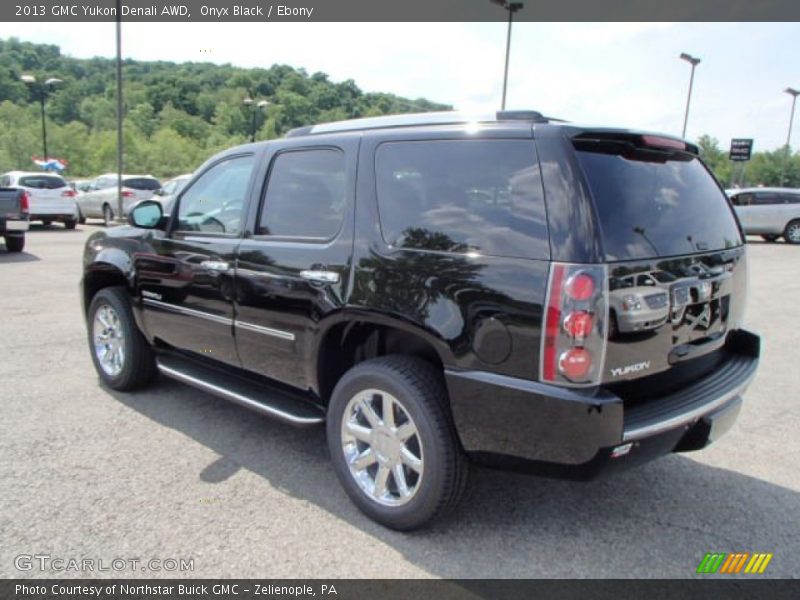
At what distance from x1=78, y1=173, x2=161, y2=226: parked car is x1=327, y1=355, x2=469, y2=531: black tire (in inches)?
748

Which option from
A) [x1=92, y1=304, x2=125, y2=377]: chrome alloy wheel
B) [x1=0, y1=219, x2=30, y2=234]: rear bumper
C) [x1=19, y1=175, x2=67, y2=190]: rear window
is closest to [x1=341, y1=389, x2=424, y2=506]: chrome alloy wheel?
[x1=92, y1=304, x2=125, y2=377]: chrome alloy wheel

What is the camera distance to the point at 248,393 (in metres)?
3.63

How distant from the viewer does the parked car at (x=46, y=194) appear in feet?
57.1

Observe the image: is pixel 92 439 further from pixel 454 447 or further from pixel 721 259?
pixel 721 259

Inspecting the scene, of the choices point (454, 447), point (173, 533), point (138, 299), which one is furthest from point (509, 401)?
point (138, 299)

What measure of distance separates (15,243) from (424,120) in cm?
1278

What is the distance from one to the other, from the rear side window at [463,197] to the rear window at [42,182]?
17.8 metres

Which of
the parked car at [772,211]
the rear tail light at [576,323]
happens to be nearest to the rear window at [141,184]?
the parked car at [772,211]

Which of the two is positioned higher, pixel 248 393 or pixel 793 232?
pixel 793 232

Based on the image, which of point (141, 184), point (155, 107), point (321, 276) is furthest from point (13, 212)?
point (155, 107)

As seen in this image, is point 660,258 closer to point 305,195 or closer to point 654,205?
point 654,205

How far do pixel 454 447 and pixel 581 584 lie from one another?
75 centimetres

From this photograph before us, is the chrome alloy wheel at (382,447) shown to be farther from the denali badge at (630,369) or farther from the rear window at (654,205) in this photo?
the rear window at (654,205)

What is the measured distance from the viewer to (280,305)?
10.9 feet
